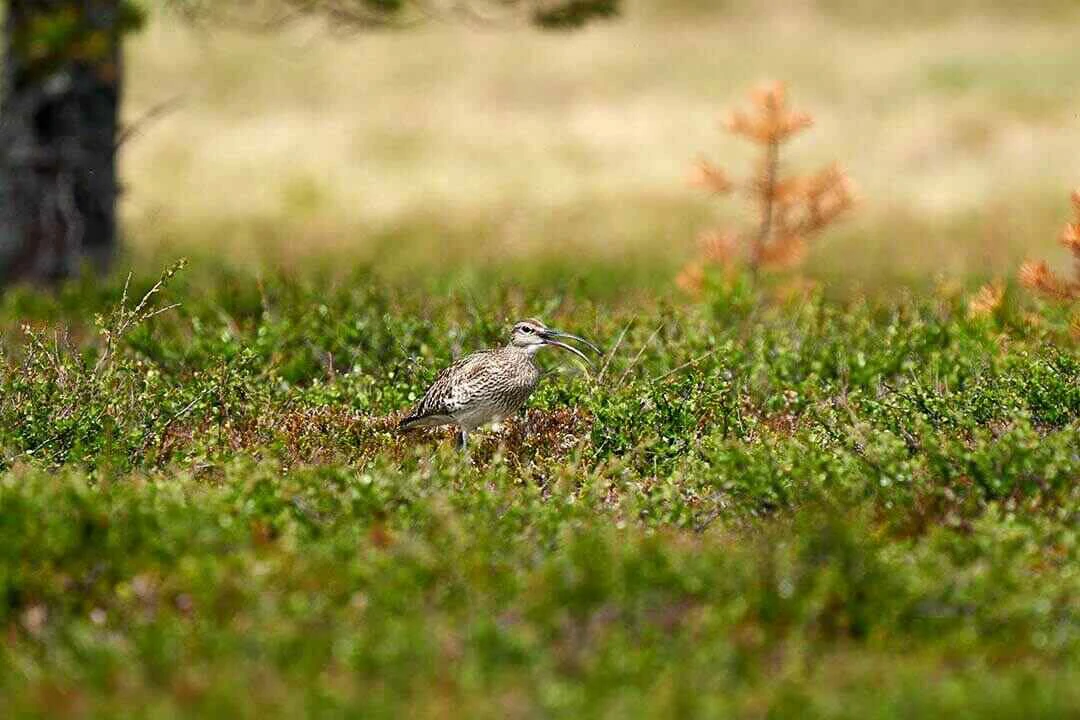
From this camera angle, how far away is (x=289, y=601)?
541 centimetres

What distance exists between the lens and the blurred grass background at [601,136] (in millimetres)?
20906

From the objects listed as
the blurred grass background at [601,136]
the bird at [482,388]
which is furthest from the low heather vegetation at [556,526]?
the blurred grass background at [601,136]

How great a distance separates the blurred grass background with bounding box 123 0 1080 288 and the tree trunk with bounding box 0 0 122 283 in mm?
640

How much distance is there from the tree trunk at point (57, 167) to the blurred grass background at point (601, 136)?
2.10 ft

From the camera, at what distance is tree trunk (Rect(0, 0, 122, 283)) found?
46.3ft

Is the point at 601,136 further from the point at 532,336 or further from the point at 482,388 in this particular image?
the point at 482,388

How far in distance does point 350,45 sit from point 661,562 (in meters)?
40.7

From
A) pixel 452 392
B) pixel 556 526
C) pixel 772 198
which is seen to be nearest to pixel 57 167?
pixel 772 198

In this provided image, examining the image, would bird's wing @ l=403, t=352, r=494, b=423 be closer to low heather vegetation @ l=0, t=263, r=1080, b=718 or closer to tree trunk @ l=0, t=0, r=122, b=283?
low heather vegetation @ l=0, t=263, r=1080, b=718

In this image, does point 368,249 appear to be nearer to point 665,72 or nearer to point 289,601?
point 289,601

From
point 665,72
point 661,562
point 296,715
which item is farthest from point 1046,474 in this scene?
point 665,72

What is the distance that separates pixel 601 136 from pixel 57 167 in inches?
714

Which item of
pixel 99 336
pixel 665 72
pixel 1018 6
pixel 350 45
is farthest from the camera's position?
pixel 1018 6

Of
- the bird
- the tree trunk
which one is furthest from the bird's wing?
the tree trunk
